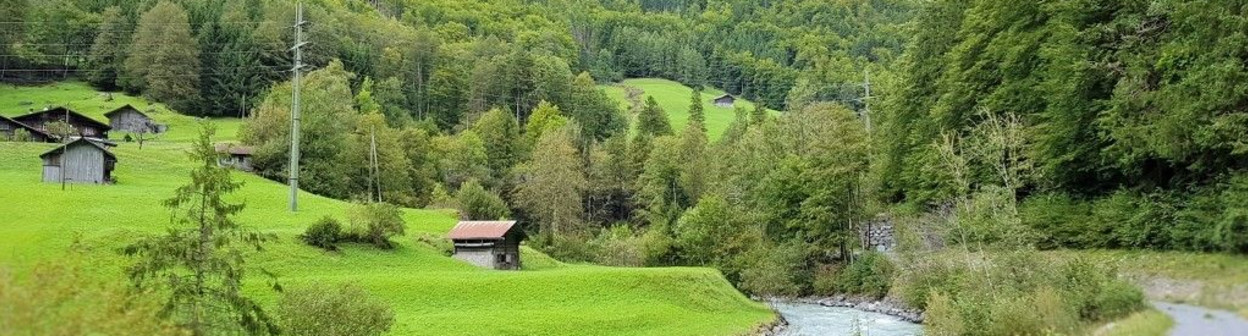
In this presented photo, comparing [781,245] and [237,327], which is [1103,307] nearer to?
[237,327]

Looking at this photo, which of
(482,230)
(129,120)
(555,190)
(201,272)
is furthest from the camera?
(129,120)

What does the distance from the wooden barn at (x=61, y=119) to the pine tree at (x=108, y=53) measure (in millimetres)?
41629

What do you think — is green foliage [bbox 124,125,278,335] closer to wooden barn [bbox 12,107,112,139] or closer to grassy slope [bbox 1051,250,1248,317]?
grassy slope [bbox 1051,250,1248,317]

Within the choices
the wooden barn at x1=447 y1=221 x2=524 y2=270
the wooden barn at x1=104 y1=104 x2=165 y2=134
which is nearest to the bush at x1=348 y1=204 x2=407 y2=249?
the wooden barn at x1=447 y1=221 x2=524 y2=270


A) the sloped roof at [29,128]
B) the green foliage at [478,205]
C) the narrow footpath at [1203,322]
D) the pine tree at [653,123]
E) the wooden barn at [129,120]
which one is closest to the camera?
the narrow footpath at [1203,322]

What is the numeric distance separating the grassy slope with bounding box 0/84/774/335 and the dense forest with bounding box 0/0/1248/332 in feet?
38.9

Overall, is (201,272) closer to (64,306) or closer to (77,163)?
(64,306)

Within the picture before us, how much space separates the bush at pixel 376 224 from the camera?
1999 inches

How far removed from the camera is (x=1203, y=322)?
1232 centimetres

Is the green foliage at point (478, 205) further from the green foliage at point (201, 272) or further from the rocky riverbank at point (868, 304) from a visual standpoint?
the green foliage at point (201, 272)

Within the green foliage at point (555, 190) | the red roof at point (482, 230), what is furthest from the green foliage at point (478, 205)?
the red roof at point (482, 230)

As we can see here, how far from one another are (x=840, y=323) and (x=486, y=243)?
21673 millimetres

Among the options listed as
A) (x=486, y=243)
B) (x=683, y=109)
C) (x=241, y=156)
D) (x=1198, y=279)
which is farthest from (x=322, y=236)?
(x=683, y=109)

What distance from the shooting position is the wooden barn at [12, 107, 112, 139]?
85.5 m
